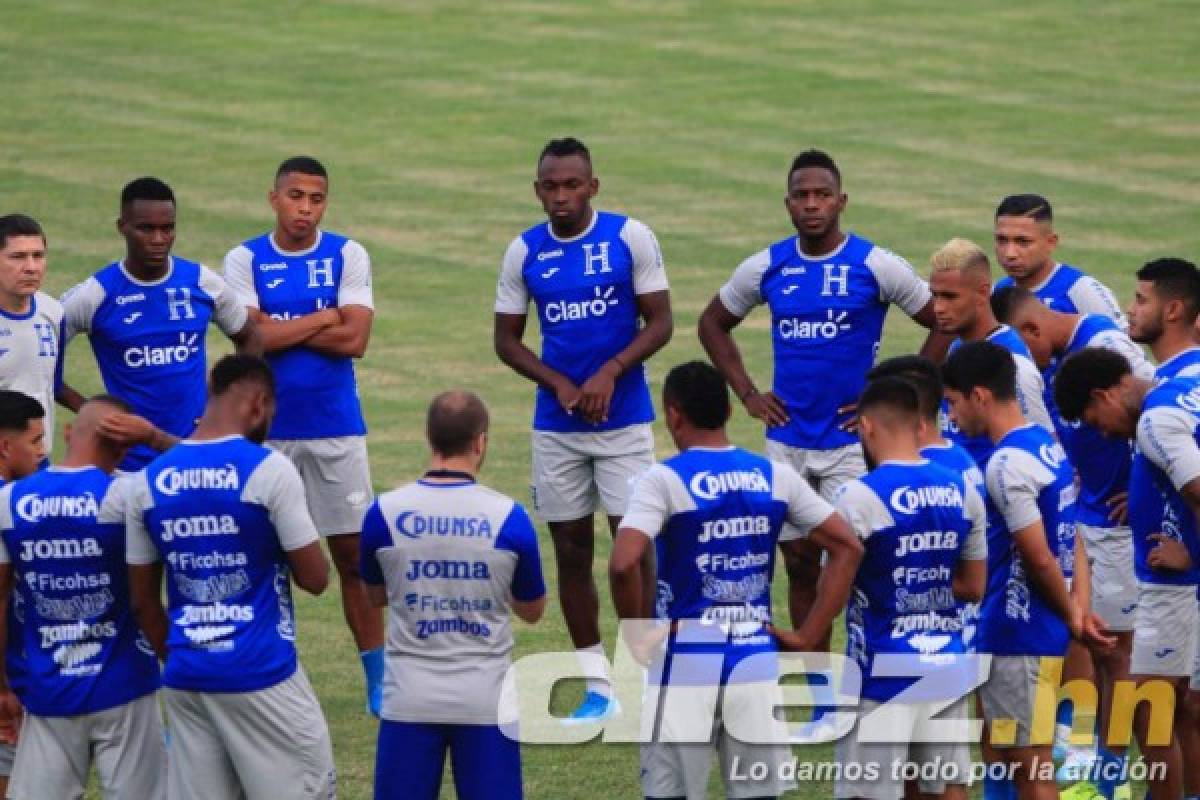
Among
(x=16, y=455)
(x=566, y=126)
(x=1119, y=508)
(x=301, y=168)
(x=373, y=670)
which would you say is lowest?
(x=373, y=670)

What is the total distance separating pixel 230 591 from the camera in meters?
8.61

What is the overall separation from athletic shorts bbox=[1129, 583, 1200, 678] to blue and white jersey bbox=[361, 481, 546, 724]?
10.0 ft

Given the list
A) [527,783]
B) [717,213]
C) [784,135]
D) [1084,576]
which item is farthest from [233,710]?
[784,135]

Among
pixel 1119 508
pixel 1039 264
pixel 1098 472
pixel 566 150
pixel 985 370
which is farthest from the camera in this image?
pixel 566 150

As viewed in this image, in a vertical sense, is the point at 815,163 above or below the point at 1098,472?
above

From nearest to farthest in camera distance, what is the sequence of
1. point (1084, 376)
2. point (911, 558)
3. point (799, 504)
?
point (799, 504)
point (911, 558)
point (1084, 376)

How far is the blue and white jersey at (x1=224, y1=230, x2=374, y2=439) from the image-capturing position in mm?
12219

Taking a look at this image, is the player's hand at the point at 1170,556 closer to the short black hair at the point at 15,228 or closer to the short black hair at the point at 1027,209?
the short black hair at the point at 1027,209

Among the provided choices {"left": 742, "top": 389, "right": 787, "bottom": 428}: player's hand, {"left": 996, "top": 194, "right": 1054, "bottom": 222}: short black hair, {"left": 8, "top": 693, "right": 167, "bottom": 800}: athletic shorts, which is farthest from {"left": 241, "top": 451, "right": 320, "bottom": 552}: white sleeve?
{"left": 996, "top": 194, "right": 1054, "bottom": 222}: short black hair

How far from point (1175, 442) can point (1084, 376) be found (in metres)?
0.54

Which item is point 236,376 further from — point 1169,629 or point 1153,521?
point 1169,629

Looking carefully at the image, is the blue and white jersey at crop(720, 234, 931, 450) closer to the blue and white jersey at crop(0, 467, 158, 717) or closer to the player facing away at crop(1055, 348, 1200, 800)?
the player facing away at crop(1055, 348, 1200, 800)

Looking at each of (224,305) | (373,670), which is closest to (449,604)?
(373,670)

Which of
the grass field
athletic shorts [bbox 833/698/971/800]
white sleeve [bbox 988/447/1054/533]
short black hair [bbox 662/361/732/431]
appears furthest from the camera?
the grass field
